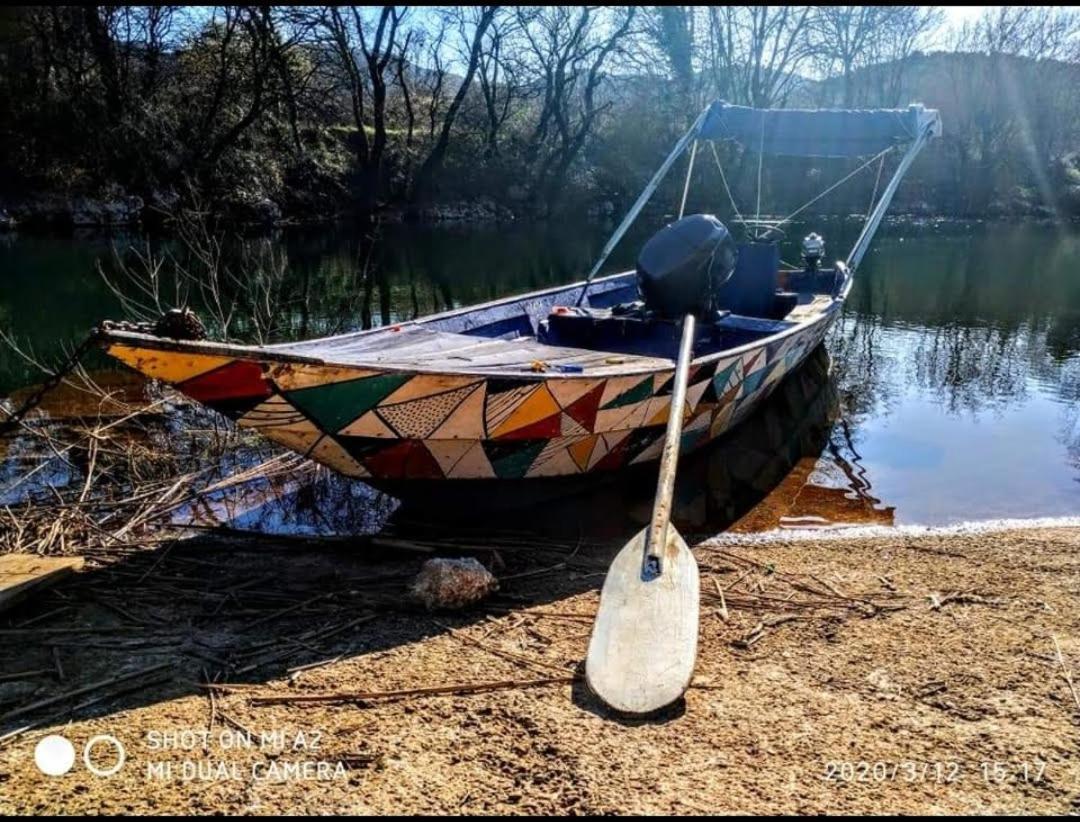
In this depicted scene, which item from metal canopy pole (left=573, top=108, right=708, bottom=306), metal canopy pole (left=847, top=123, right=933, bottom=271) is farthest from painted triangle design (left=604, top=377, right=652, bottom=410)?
metal canopy pole (left=847, top=123, right=933, bottom=271)

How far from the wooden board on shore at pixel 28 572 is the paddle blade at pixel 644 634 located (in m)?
2.82

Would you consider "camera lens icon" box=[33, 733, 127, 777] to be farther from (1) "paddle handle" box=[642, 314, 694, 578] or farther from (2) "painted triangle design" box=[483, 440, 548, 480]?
(2) "painted triangle design" box=[483, 440, 548, 480]

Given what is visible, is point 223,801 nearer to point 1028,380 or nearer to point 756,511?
point 756,511

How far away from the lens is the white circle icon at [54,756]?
9.10 ft

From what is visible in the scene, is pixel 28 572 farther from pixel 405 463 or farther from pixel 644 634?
pixel 644 634

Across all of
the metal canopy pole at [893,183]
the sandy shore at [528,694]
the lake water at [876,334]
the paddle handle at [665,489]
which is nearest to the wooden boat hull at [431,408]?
the paddle handle at [665,489]

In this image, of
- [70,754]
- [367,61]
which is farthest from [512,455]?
[367,61]

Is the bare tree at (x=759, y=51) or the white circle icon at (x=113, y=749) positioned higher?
the bare tree at (x=759, y=51)

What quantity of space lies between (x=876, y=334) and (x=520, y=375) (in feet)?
35.1

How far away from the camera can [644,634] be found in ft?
11.5

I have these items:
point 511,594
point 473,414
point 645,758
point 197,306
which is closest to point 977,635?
point 645,758

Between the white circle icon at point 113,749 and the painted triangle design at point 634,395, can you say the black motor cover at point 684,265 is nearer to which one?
the painted triangle design at point 634,395

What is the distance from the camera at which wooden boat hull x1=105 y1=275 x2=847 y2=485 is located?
404 centimetres

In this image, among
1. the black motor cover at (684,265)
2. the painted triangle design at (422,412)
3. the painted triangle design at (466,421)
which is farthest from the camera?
the black motor cover at (684,265)
